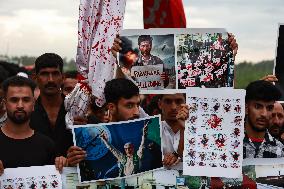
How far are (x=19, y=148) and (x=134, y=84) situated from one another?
1.06 metres

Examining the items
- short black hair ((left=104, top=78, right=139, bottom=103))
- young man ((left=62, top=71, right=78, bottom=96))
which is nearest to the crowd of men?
short black hair ((left=104, top=78, right=139, bottom=103))

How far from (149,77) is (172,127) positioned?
81 centimetres

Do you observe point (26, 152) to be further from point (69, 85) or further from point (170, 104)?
point (69, 85)

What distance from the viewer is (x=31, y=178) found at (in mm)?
5027

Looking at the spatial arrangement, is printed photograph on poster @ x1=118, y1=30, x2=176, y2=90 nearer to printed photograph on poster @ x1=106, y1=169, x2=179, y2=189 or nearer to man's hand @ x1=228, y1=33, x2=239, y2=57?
man's hand @ x1=228, y1=33, x2=239, y2=57

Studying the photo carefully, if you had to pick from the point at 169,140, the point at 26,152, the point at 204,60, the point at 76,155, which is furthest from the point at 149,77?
the point at 26,152

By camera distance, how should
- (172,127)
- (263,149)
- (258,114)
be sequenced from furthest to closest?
(172,127) < (258,114) < (263,149)

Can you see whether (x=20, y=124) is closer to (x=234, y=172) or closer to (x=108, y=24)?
(x=108, y=24)

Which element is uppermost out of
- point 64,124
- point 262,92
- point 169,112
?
point 262,92

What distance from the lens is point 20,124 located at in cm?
513

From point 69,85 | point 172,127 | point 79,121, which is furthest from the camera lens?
point 69,85

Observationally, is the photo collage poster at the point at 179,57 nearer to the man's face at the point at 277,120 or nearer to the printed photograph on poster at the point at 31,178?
the printed photograph on poster at the point at 31,178

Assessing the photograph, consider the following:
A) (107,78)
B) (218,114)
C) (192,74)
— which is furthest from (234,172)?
(107,78)

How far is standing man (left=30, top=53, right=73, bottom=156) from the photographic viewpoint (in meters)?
→ 6.12
